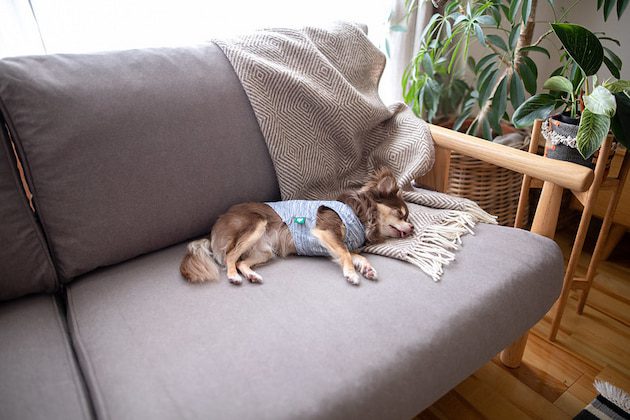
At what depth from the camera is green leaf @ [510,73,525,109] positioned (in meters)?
1.63

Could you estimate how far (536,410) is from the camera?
1.25 meters

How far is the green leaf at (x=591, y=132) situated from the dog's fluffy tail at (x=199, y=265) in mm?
1042

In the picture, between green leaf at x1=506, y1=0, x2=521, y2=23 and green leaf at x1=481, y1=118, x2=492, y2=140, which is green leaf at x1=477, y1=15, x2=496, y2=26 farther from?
green leaf at x1=481, y1=118, x2=492, y2=140

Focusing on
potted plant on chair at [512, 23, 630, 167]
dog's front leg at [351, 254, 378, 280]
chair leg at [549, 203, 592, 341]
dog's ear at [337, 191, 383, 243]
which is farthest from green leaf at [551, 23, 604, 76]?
dog's front leg at [351, 254, 378, 280]

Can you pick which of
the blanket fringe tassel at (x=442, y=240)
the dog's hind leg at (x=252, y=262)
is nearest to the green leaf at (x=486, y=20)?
the blanket fringe tassel at (x=442, y=240)

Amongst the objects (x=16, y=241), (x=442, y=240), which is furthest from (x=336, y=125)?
(x=16, y=241)

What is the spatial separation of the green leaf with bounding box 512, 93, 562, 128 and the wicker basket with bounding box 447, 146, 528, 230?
1.37 ft

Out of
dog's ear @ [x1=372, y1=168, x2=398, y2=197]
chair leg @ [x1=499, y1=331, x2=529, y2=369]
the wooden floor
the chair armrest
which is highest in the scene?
the chair armrest

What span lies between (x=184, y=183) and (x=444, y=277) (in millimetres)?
726

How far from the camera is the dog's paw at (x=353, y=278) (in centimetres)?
103

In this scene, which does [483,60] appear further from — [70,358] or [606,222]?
[70,358]

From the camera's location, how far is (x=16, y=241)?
0.98 metres

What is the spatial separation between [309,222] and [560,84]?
0.88 m

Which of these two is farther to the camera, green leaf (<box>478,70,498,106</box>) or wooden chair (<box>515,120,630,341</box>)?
green leaf (<box>478,70,498,106</box>)
